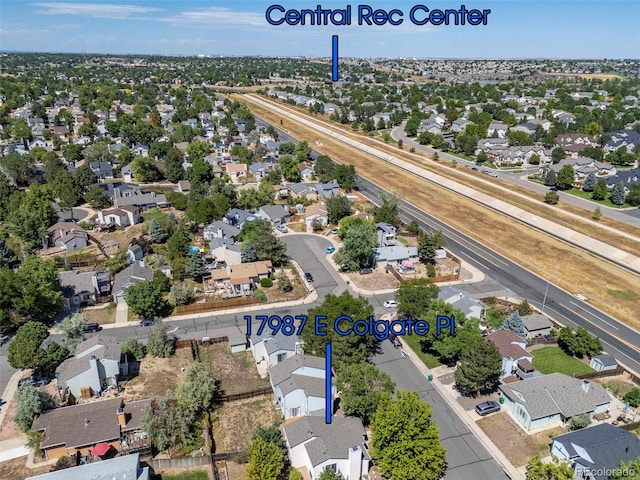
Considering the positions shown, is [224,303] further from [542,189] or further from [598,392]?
[542,189]

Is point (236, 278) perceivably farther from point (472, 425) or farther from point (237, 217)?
point (472, 425)

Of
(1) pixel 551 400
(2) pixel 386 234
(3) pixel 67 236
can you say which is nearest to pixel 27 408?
(3) pixel 67 236

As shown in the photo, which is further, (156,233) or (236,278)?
(156,233)

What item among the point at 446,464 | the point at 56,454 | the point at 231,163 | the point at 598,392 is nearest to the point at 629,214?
the point at 598,392

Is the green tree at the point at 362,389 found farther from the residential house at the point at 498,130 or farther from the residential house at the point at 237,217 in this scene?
the residential house at the point at 498,130

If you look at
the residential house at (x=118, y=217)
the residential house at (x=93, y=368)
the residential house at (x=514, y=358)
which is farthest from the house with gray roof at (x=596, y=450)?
the residential house at (x=118, y=217)

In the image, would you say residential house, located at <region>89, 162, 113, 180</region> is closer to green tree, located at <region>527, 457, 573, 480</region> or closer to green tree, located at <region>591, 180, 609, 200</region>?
green tree, located at <region>527, 457, 573, 480</region>
